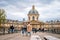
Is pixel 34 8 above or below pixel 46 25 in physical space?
above

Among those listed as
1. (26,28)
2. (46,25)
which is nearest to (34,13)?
(46,25)

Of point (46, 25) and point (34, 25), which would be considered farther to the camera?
point (46, 25)

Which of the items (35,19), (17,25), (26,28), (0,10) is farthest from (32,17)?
(26,28)

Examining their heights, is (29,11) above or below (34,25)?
above

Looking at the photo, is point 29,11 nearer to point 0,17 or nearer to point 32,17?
point 32,17

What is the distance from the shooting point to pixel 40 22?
144 meters

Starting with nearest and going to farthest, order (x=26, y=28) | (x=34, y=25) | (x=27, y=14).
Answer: (x=26, y=28), (x=34, y=25), (x=27, y=14)

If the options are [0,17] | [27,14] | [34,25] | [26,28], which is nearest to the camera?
[26,28]

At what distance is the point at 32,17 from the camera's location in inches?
5797

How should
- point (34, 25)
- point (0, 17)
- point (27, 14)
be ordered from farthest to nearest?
point (27, 14)
point (34, 25)
point (0, 17)

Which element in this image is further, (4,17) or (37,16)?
(37,16)

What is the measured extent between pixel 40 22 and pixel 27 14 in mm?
11147

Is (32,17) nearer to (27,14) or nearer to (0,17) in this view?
Result: (27,14)

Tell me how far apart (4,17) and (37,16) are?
70.5 meters
